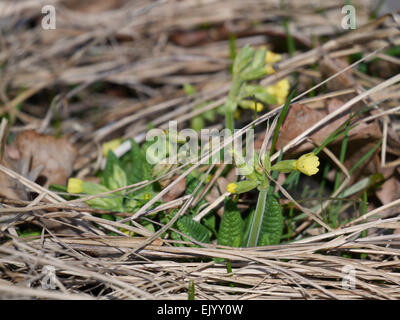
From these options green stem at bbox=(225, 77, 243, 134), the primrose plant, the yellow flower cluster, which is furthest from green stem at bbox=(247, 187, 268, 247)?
the yellow flower cluster

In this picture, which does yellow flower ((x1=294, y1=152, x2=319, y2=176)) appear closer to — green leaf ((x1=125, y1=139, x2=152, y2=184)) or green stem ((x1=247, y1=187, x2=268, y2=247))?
green stem ((x1=247, y1=187, x2=268, y2=247))

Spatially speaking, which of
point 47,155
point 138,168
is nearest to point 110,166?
point 138,168

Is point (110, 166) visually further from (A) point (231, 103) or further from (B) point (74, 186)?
(A) point (231, 103)

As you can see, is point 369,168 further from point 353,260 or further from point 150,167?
point 150,167

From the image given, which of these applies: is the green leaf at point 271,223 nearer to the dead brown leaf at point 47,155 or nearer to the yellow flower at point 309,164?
the yellow flower at point 309,164

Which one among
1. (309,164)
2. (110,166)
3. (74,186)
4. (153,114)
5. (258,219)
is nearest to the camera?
(309,164)
